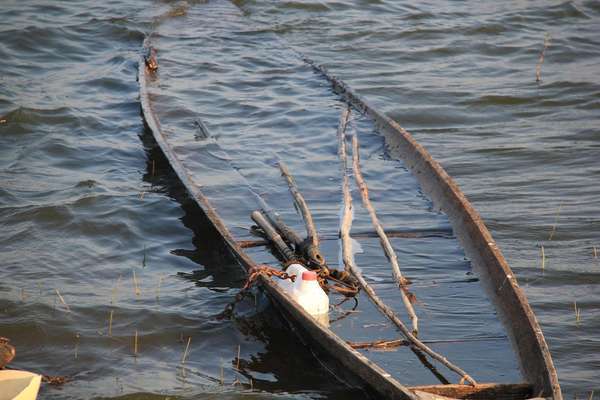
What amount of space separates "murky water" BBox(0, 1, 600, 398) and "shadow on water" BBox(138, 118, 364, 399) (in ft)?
0.04

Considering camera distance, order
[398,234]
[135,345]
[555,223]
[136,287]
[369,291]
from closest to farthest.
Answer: [369,291]
[135,345]
[136,287]
[398,234]
[555,223]

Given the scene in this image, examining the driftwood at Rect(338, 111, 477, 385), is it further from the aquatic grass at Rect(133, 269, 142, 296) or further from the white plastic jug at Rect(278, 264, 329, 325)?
the aquatic grass at Rect(133, 269, 142, 296)

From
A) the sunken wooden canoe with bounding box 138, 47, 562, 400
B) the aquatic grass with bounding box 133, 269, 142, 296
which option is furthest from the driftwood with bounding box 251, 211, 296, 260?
the aquatic grass with bounding box 133, 269, 142, 296

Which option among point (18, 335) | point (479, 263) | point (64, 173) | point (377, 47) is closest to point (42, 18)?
point (377, 47)

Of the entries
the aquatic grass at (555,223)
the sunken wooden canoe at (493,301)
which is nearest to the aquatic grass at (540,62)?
the aquatic grass at (555,223)

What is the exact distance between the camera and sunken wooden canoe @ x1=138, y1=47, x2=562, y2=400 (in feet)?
13.0

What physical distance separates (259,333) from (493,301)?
129 centimetres

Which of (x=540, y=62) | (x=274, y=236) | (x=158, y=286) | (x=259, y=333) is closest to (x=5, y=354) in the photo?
(x=259, y=333)

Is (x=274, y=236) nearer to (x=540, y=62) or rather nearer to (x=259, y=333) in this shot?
(x=259, y=333)

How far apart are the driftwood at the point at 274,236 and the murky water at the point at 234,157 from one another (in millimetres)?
367

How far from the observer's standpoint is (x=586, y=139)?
8.37 meters

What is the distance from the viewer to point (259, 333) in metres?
5.21

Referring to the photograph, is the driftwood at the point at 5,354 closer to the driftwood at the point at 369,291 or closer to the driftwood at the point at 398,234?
the driftwood at the point at 369,291

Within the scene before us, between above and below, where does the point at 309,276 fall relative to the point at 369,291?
above
